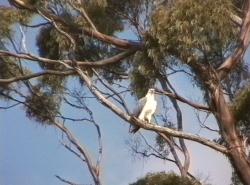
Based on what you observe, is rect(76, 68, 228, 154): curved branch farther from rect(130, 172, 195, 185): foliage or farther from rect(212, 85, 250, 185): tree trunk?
rect(130, 172, 195, 185): foliage

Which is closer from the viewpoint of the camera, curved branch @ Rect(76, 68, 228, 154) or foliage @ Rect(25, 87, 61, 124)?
curved branch @ Rect(76, 68, 228, 154)

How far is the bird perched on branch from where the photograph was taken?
716 cm

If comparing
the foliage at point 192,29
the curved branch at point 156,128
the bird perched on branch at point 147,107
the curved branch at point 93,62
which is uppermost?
the curved branch at point 93,62

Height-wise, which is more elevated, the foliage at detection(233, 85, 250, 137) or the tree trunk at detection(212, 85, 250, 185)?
the foliage at detection(233, 85, 250, 137)

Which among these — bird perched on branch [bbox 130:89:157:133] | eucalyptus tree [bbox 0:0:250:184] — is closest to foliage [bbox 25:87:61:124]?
eucalyptus tree [bbox 0:0:250:184]

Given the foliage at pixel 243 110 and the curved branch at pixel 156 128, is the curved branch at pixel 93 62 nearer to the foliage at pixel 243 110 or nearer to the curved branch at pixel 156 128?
the foliage at pixel 243 110

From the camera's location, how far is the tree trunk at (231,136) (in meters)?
7.01

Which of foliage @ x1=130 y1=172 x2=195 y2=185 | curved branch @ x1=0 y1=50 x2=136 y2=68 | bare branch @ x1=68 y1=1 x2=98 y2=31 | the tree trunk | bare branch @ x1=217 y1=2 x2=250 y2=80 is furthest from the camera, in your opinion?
bare branch @ x1=68 y1=1 x2=98 y2=31

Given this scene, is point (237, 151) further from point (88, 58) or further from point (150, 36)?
point (88, 58)

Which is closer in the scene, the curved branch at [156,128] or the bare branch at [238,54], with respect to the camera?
the curved branch at [156,128]

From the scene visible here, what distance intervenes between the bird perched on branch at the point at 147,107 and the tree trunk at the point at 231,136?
71 centimetres

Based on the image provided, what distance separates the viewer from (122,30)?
9.70 metres

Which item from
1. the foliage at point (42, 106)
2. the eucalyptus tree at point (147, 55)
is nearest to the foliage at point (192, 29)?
the eucalyptus tree at point (147, 55)

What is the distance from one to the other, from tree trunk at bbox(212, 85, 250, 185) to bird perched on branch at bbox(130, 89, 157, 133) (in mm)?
714
